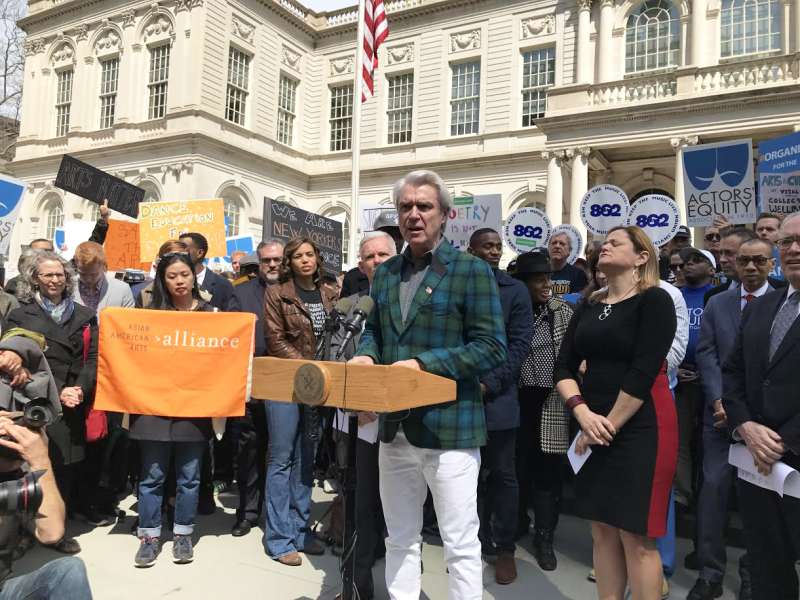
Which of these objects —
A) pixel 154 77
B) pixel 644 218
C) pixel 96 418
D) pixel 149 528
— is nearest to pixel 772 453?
pixel 149 528

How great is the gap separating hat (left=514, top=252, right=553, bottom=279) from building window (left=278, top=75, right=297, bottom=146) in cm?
2226

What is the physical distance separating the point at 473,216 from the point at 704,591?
6757 millimetres

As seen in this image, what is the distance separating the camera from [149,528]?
13.7 feet

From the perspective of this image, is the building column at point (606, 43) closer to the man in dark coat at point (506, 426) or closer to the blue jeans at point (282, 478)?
the man in dark coat at point (506, 426)

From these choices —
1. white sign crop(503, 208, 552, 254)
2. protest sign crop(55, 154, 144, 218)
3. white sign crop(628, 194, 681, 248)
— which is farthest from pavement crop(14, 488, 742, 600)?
white sign crop(503, 208, 552, 254)

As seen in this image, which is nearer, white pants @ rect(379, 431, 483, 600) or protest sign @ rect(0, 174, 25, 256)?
white pants @ rect(379, 431, 483, 600)

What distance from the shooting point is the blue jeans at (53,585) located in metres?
1.95

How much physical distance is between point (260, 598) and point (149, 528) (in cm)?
103

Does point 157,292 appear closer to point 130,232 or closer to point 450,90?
point 130,232

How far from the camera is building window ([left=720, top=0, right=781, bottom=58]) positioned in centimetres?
1758

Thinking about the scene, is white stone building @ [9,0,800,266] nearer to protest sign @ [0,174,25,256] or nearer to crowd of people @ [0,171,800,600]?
crowd of people @ [0,171,800,600]

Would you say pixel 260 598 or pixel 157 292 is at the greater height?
pixel 157 292

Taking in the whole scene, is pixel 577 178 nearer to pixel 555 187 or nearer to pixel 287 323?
pixel 555 187

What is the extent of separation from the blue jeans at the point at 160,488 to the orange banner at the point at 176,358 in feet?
1.09
